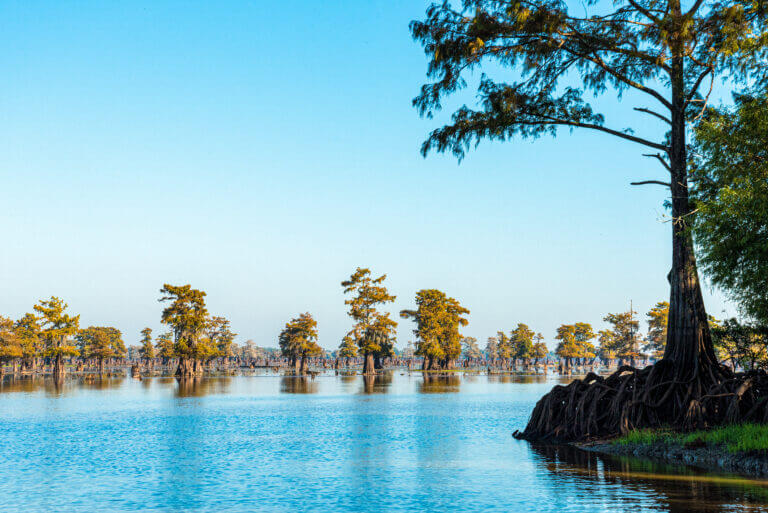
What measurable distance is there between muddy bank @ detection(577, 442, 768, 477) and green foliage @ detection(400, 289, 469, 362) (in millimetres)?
86602

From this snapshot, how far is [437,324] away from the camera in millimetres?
105875

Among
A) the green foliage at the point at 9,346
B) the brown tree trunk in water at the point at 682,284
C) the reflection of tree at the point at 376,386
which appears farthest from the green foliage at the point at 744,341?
the green foliage at the point at 9,346

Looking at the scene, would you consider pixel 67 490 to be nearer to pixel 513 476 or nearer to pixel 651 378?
pixel 513 476


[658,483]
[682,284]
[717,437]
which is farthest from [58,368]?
[658,483]

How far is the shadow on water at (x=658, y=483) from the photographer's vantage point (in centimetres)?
1149

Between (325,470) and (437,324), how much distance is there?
89840 millimetres

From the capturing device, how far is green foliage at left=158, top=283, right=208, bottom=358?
3280 inches

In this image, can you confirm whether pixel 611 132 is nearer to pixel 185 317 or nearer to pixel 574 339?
pixel 185 317

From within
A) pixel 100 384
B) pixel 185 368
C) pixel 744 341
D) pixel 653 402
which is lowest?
pixel 100 384

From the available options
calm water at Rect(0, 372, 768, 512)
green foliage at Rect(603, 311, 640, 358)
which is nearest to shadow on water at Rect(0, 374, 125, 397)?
calm water at Rect(0, 372, 768, 512)

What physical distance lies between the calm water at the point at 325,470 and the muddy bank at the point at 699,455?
0.81m

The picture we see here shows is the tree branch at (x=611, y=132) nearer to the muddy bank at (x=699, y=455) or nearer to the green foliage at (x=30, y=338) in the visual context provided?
the muddy bank at (x=699, y=455)

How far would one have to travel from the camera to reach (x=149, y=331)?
15950cm

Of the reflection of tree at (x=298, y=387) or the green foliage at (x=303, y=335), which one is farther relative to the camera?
the green foliage at (x=303, y=335)
